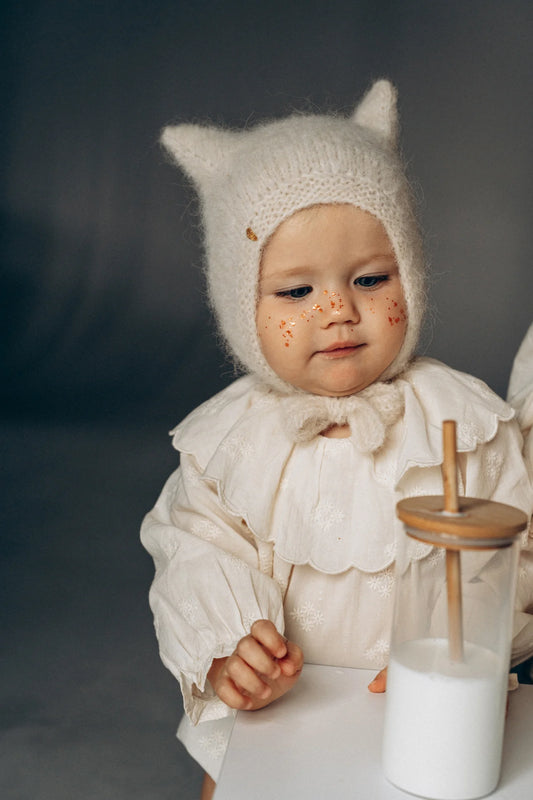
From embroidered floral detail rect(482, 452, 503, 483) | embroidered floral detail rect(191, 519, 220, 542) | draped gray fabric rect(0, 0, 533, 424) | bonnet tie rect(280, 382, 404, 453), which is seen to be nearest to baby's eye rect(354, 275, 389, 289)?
bonnet tie rect(280, 382, 404, 453)

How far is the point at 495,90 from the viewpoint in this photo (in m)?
3.32

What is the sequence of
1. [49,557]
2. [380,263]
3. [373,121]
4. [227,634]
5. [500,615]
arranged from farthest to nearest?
[49,557] → [373,121] → [380,263] → [227,634] → [500,615]

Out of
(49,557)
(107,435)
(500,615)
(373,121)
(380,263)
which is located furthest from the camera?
(107,435)

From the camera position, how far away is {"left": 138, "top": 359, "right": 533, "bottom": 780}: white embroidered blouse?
1.10m

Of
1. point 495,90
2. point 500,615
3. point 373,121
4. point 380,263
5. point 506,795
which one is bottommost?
point 506,795

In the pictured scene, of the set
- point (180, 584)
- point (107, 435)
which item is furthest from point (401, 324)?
point (107, 435)

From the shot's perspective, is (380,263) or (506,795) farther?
(380,263)

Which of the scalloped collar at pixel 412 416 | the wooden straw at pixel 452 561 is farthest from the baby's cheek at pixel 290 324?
the wooden straw at pixel 452 561

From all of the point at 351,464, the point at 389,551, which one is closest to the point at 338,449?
the point at 351,464

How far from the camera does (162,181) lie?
3463mm

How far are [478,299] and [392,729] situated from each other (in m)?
2.61

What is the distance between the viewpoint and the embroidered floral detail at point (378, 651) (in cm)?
117

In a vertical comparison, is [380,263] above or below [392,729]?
above

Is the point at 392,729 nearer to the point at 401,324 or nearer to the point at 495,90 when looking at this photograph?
the point at 401,324
